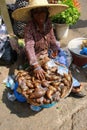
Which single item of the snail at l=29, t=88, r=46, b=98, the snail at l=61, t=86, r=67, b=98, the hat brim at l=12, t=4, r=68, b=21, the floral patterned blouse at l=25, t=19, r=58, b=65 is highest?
the hat brim at l=12, t=4, r=68, b=21

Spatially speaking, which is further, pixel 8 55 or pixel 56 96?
pixel 8 55

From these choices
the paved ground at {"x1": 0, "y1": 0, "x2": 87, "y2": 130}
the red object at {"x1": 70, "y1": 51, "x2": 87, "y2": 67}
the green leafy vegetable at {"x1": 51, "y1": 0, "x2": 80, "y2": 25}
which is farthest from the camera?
the green leafy vegetable at {"x1": 51, "y1": 0, "x2": 80, "y2": 25}

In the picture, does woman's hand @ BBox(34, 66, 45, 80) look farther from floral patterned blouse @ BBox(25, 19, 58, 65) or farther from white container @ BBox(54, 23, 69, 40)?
white container @ BBox(54, 23, 69, 40)

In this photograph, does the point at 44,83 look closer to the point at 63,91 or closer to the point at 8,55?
the point at 63,91

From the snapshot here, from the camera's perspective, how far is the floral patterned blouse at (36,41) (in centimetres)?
308

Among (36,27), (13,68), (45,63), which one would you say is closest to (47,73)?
(45,63)

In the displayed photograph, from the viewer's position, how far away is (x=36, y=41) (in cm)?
323

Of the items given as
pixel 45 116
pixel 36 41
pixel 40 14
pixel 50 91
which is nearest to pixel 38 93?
pixel 50 91

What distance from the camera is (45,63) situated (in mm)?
Result: 3078

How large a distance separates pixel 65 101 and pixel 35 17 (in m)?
1.12

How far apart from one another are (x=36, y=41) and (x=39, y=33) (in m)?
0.11

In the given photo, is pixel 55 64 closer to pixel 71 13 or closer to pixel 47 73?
pixel 47 73

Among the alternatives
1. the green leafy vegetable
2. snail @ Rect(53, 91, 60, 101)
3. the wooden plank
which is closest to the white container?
the green leafy vegetable

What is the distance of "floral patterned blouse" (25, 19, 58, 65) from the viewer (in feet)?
10.1
